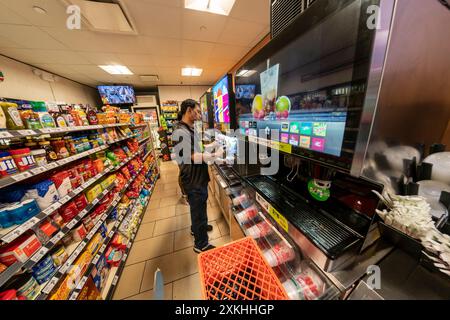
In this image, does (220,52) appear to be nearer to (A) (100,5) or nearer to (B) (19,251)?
(A) (100,5)

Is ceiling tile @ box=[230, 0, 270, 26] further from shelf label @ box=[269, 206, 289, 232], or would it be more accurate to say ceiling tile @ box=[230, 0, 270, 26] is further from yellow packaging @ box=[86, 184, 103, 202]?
yellow packaging @ box=[86, 184, 103, 202]

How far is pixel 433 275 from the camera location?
Result: 0.51 meters

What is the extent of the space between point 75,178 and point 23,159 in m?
0.42

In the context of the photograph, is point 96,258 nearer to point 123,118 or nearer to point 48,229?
point 48,229

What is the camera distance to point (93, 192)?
1489 millimetres

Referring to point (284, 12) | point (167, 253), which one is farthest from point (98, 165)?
point (284, 12)

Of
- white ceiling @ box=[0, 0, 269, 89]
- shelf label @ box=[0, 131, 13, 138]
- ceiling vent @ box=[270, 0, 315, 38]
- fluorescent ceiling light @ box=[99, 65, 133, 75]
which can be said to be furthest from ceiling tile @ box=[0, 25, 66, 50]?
ceiling vent @ box=[270, 0, 315, 38]

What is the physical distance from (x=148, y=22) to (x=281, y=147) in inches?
109

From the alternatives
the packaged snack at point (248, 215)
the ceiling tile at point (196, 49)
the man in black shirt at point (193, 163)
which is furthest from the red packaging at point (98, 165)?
the ceiling tile at point (196, 49)

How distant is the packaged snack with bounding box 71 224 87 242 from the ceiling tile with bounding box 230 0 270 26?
3.04m

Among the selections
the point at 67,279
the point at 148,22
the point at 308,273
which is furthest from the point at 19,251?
the point at 148,22

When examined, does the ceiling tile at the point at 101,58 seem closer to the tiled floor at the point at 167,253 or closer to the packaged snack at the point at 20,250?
the tiled floor at the point at 167,253

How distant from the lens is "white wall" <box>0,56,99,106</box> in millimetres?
2866

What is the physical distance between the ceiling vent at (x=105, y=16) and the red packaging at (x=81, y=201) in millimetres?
2159
